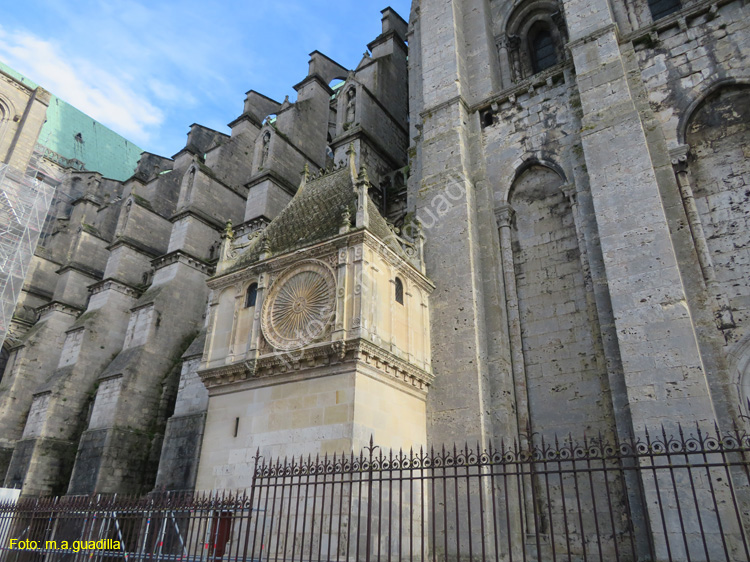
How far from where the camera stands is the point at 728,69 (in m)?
11.3

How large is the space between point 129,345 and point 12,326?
37.3ft

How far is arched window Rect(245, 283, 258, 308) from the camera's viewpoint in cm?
1237

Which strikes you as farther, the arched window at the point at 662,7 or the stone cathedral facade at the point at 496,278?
the arched window at the point at 662,7

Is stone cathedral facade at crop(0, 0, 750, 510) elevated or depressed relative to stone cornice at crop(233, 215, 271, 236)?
depressed

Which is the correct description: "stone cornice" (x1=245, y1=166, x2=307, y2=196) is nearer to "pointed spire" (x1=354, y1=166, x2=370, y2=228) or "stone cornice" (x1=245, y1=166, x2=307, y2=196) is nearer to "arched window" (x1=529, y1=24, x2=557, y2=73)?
"pointed spire" (x1=354, y1=166, x2=370, y2=228)

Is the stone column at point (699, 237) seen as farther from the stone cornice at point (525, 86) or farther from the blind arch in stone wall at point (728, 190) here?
the stone cornice at point (525, 86)

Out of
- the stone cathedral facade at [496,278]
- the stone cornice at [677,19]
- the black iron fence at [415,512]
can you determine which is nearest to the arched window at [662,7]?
the stone cathedral facade at [496,278]

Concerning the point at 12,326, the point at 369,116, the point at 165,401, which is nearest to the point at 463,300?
the point at 369,116

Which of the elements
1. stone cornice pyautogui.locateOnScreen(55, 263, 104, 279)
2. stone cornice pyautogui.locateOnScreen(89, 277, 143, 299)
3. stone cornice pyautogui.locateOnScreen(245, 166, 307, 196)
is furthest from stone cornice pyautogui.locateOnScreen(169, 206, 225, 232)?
stone cornice pyautogui.locateOnScreen(55, 263, 104, 279)

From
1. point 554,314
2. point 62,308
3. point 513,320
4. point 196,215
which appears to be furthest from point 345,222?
point 62,308

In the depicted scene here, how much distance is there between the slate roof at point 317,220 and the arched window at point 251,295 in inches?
22.4

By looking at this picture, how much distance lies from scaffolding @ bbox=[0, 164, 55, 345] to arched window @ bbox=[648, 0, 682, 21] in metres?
26.3

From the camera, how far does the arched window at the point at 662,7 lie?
14219 mm

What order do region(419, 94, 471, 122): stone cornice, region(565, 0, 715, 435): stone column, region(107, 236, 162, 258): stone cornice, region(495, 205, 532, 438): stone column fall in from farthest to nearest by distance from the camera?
region(107, 236, 162, 258): stone cornice < region(419, 94, 471, 122): stone cornice < region(495, 205, 532, 438): stone column < region(565, 0, 715, 435): stone column
